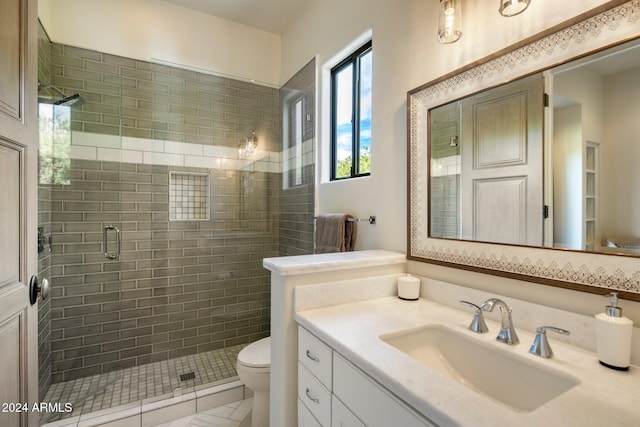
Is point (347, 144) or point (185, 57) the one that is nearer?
point (347, 144)

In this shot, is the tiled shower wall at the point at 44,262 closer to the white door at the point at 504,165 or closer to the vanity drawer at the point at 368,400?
the vanity drawer at the point at 368,400

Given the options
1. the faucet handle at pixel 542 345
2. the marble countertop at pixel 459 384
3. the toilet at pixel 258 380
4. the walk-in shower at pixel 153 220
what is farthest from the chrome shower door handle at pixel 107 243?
the faucet handle at pixel 542 345

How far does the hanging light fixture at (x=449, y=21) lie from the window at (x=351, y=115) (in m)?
0.79

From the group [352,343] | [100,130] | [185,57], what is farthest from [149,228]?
[352,343]

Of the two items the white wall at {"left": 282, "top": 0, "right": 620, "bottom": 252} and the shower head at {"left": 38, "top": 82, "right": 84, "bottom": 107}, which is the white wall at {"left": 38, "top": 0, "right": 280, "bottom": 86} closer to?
the shower head at {"left": 38, "top": 82, "right": 84, "bottom": 107}

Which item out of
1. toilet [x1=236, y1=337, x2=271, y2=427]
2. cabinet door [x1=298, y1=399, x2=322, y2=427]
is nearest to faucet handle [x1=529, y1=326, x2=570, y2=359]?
cabinet door [x1=298, y1=399, x2=322, y2=427]

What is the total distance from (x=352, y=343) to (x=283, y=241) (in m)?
1.84

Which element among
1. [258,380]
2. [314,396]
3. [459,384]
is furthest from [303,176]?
[459,384]

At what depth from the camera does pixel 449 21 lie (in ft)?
3.89

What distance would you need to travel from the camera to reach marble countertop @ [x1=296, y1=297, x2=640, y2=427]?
60cm

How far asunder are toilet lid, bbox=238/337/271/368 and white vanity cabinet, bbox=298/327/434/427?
0.53 m

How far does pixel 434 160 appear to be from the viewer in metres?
1.38

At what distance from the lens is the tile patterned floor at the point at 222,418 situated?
5.94ft

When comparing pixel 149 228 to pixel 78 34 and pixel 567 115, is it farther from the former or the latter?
pixel 567 115
